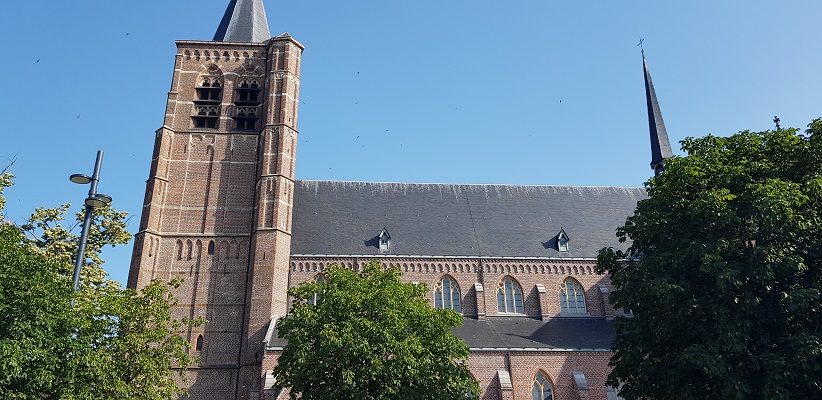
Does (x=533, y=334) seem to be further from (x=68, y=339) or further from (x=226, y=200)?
(x=68, y=339)

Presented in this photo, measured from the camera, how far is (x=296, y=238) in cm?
2630

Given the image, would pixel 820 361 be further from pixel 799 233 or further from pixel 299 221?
pixel 299 221

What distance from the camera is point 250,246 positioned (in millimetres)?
24359

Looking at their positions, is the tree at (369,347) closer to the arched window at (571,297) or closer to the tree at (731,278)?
the tree at (731,278)

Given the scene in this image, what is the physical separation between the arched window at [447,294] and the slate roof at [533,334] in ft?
3.10

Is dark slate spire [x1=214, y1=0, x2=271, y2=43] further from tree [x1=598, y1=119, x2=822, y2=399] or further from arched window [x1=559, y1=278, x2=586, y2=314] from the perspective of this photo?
tree [x1=598, y1=119, x2=822, y2=399]

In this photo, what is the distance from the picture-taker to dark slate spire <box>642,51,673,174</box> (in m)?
32.1

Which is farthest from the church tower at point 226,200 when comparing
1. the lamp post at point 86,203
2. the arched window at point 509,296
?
the lamp post at point 86,203

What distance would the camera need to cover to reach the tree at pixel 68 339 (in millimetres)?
12234

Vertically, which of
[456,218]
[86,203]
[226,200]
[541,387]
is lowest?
[541,387]

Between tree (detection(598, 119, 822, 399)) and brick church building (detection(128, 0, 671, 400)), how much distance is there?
27.7ft

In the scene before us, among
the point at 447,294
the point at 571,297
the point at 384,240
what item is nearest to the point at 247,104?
the point at 384,240

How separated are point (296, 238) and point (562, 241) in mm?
12231

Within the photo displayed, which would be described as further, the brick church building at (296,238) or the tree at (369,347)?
the brick church building at (296,238)
